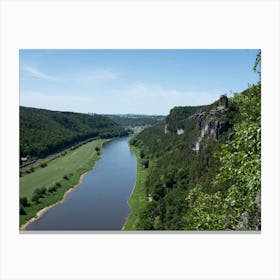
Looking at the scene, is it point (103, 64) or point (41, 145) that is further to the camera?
point (41, 145)

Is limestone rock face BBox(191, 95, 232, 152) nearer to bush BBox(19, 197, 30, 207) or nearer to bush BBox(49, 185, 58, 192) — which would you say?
bush BBox(49, 185, 58, 192)

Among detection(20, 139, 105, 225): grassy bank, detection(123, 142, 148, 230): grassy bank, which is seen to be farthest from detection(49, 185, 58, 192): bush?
detection(123, 142, 148, 230): grassy bank

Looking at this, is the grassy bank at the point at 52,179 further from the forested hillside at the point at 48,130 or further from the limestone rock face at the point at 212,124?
the limestone rock face at the point at 212,124

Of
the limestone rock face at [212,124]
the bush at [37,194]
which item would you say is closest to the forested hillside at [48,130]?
the bush at [37,194]

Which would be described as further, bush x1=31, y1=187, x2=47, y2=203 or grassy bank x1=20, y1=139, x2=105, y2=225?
bush x1=31, y1=187, x2=47, y2=203

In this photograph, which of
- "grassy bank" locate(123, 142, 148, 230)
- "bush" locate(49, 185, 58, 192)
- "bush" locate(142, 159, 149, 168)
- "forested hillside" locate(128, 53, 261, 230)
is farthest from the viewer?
"bush" locate(142, 159, 149, 168)
